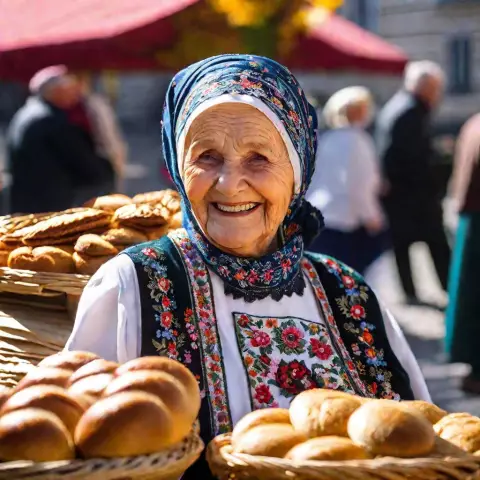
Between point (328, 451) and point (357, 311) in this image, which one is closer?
point (328, 451)

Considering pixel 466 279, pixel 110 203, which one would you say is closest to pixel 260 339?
pixel 110 203

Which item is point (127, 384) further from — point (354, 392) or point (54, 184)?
point (54, 184)

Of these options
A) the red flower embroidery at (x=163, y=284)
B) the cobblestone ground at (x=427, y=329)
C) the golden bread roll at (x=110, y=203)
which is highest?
the golden bread roll at (x=110, y=203)

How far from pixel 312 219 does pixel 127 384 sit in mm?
1038

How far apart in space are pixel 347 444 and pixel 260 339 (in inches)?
27.5

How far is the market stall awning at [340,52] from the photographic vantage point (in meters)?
10.2

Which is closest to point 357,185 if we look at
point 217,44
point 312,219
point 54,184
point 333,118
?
point 333,118

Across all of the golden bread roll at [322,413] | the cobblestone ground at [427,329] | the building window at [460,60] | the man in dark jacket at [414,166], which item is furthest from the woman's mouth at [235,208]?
the building window at [460,60]

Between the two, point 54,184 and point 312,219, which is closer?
point 312,219

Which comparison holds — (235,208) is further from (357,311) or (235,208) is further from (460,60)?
(460,60)

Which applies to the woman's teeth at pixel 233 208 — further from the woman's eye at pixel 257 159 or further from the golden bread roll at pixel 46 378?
the golden bread roll at pixel 46 378

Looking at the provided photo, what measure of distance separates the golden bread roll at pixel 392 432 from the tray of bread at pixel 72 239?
55.2 inches

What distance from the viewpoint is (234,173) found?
264cm

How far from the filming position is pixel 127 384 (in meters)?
2.01
